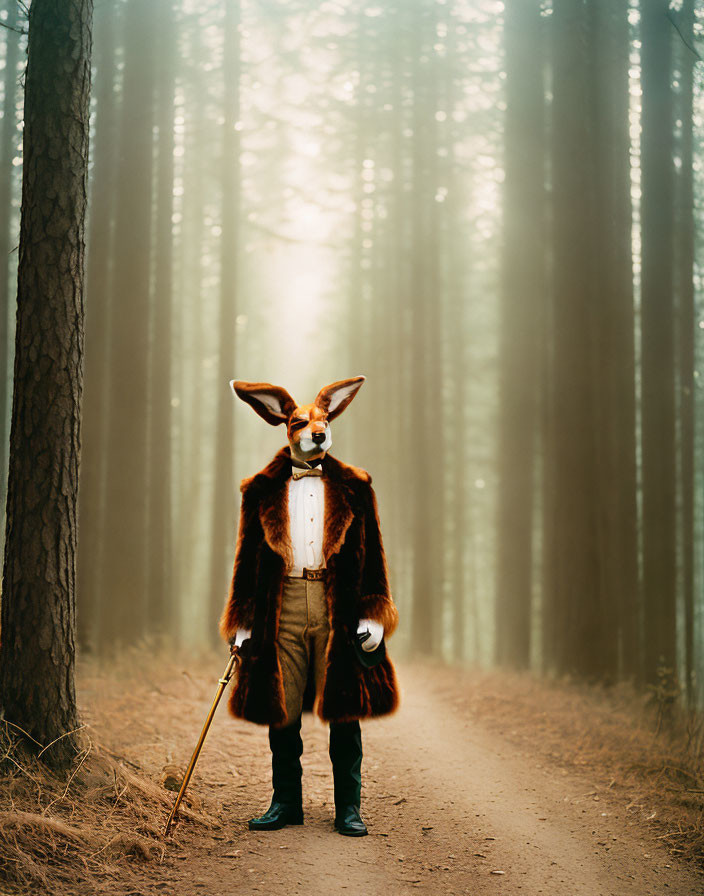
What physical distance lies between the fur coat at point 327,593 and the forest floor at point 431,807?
28.8 inches

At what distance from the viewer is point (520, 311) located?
11.7m

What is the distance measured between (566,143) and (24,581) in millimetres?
8708

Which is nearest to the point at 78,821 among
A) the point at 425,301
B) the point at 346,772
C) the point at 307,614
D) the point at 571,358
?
the point at 346,772

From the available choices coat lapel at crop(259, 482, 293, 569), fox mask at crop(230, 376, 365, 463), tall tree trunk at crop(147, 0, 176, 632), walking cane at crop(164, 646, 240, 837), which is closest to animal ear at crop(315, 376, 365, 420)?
fox mask at crop(230, 376, 365, 463)

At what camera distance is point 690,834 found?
467 cm

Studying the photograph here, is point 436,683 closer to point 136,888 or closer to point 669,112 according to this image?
point 136,888

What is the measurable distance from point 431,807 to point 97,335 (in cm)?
758

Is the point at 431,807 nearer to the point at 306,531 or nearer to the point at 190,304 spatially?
the point at 306,531

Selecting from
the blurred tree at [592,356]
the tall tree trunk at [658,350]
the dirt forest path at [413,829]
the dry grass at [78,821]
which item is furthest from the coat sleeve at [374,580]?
the blurred tree at [592,356]

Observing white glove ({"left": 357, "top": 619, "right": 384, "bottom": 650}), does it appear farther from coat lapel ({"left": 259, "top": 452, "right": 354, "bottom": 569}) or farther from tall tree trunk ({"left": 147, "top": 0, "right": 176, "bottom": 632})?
tall tree trunk ({"left": 147, "top": 0, "right": 176, "bottom": 632})

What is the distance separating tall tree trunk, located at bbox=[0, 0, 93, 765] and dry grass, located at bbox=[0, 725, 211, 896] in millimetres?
209

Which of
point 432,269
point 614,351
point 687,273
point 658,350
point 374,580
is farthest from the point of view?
point 432,269

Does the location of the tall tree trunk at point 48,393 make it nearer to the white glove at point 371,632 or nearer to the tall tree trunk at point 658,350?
the white glove at point 371,632

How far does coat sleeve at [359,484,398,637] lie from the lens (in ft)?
14.3
